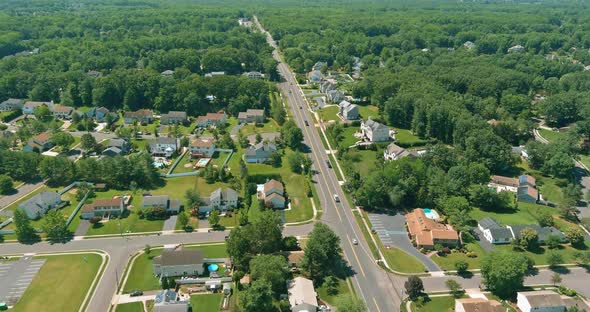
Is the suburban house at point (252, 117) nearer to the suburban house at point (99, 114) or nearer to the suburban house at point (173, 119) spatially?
the suburban house at point (173, 119)

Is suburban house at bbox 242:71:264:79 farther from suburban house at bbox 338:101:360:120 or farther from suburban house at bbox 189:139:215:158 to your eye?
suburban house at bbox 189:139:215:158

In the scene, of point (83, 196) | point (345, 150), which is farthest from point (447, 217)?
point (83, 196)

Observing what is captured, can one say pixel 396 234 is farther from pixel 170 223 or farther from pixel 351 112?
pixel 351 112

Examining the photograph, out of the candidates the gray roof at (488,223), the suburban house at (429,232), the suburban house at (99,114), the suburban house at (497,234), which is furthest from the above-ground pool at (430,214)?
the suburban house at (99,114)

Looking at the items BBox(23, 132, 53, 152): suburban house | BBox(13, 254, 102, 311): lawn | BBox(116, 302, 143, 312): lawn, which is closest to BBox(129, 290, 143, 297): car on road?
BBox(116, 302, 143, 312): lawn

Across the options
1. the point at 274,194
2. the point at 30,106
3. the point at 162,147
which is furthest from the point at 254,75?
the point at 274,194

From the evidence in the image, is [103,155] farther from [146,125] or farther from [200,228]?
[200,228]
